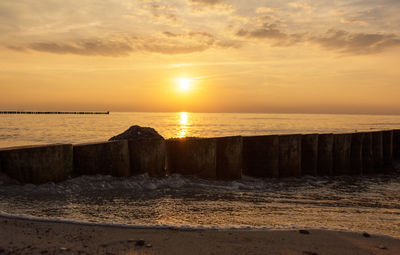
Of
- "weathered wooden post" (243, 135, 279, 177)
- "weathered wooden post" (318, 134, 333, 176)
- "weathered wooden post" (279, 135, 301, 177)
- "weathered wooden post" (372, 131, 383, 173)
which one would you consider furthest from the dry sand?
"weathered wooden post" (372, 131, 383, 173)

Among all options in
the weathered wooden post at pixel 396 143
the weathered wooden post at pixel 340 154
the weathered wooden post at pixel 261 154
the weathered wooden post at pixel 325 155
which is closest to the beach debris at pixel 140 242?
the weathered wooden post at pixel 261 154

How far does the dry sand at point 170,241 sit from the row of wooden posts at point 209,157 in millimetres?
2552

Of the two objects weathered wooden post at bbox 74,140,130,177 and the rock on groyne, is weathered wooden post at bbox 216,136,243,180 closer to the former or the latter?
the rock on groyne

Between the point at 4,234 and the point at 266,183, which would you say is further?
the point at 266,183

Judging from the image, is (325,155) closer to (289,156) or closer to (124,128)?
(289,156)

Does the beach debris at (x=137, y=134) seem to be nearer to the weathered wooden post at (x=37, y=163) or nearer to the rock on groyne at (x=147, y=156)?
the rock on groyne at (x=147, y=156)

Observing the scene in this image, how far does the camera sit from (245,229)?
4.21m

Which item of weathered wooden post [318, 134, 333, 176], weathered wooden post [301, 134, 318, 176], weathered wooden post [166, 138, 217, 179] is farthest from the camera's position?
weathered wooden post [318, 134, 333, 176]

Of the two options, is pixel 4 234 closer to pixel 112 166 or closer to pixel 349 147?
pixel 112 166

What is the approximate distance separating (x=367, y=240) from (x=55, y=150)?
5.47m

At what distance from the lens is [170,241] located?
3.67 metres

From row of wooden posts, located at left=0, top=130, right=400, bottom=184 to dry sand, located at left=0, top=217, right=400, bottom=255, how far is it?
8.37 feet

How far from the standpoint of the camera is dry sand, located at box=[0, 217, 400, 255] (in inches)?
134

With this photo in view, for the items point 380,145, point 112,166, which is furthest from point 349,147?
point 112,166
